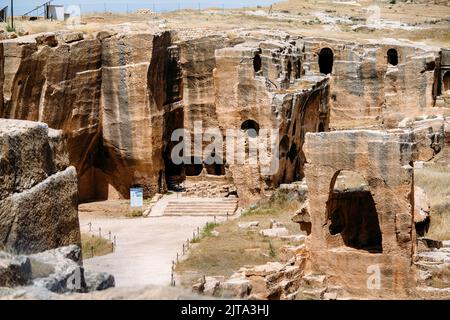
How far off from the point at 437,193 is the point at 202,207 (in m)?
9.77

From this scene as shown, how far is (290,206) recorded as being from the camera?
34.0 m

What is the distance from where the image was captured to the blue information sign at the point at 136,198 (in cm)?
3694

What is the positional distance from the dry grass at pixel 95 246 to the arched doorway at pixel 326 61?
2217 centimetres

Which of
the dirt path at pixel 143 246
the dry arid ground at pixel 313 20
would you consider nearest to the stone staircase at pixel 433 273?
the dirt path at pixel 143 246

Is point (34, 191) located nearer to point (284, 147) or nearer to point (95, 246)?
point (95, 246)

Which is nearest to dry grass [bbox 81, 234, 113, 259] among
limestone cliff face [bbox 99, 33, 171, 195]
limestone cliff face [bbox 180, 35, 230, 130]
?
limestone cliff face [bbox 99, 33, 171, 195]

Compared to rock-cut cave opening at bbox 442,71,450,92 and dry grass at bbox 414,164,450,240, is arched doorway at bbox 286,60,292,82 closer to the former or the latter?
dry grass at bbox 414,164,450,240

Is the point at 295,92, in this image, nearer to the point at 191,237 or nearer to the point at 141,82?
the point at 141,82

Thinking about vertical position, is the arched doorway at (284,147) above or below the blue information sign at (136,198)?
above

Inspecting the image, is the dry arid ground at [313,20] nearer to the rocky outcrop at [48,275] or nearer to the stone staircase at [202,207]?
the stone staircase at [202,207]

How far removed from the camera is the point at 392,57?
159 ft

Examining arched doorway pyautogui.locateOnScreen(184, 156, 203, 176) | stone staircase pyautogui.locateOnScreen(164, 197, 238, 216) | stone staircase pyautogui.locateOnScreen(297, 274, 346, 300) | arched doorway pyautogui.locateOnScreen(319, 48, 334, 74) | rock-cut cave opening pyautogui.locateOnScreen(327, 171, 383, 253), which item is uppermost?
arched doorway pyautogui.locateOnScreen(319, 48, 334, 74)

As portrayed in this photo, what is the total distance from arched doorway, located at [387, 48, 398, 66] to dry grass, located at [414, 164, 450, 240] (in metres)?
13.7

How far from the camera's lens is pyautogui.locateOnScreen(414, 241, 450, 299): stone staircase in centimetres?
2192
